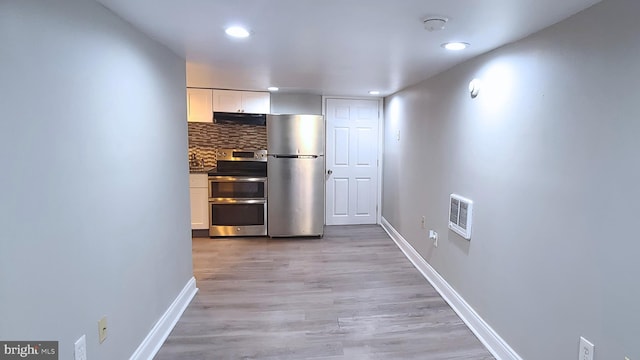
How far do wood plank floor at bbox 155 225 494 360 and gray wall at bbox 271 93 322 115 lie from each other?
2.07 meters

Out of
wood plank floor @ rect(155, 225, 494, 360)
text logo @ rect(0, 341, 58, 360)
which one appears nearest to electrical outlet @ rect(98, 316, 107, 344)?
text logo @ rect(0, 341, 58, 360)

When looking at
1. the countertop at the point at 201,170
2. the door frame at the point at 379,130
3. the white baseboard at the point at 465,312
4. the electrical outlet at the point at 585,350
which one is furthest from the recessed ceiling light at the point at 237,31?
the door frame at the point at 379,130

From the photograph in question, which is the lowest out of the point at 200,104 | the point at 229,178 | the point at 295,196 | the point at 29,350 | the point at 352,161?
the point at 29,350

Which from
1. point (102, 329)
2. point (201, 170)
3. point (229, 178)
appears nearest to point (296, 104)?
point (229, 178)

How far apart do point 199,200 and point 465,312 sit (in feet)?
11.5

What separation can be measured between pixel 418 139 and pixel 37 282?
341 cm

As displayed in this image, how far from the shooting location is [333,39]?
2.13m

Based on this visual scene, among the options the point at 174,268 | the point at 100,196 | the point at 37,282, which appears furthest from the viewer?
the point at 174,268

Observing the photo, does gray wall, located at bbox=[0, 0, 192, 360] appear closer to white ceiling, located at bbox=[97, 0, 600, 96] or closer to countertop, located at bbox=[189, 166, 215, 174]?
white ceiling, located at bbox=[97, 0, 600, 96]

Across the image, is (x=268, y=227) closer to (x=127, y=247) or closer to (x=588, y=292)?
(x=127, y=247)

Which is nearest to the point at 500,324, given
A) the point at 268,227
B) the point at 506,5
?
the point at 506,5

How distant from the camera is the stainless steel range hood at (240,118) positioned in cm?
462

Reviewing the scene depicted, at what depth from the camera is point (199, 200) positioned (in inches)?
184

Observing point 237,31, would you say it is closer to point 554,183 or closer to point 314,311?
point 554,183
